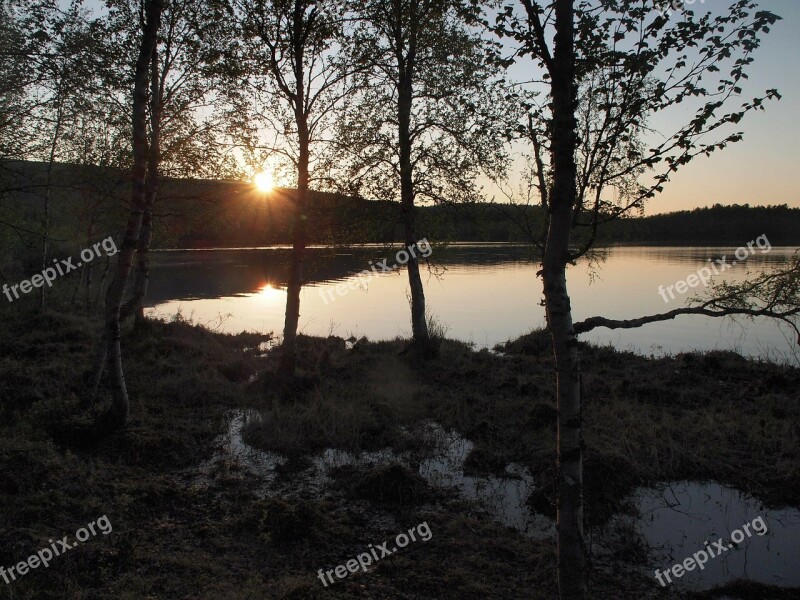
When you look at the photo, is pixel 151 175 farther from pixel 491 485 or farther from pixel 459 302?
pixel 459 302

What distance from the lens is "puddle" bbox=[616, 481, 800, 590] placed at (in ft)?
20.9

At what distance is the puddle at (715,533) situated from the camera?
6.38m

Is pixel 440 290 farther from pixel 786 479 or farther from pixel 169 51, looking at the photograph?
pixel 786 479

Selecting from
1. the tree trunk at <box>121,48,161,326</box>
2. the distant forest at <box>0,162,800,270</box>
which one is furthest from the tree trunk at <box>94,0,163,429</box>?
the tree trunk at <box>121,48,161,326</box>

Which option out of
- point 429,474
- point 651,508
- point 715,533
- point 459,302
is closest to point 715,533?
point 715,533

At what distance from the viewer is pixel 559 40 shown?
14.3ft

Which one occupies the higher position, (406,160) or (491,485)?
(406,160)

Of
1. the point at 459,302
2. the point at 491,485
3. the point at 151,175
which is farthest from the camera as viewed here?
the point at 459,302

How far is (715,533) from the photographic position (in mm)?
7398

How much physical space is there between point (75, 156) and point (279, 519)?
24.2m

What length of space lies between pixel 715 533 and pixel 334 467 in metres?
5.93

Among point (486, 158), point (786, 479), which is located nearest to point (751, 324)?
point (486, 158)

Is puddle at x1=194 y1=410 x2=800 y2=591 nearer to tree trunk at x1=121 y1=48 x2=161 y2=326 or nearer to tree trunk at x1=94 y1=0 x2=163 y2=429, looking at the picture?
tree trunk at x1=94 y1=0 x2=163 y2=429

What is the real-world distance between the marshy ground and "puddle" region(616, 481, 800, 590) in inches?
11.7
